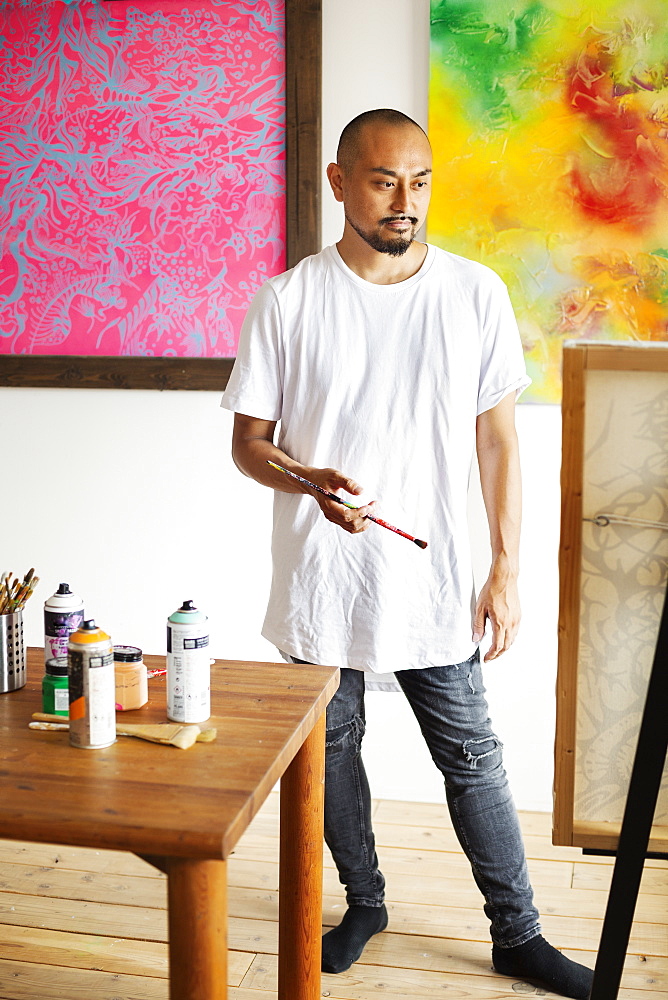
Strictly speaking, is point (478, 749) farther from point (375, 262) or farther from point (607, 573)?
point (375, 262)

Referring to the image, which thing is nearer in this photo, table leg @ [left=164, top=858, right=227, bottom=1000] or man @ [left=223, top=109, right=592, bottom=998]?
table leg @ [left=164, top=858, right=227, bottom=1000]

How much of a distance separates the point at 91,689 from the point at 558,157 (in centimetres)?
191

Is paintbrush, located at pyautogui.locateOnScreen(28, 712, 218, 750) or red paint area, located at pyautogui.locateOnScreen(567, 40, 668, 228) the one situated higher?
red paint area, located at pyautogui.locateOnScreen(567, 40, 668, 228)

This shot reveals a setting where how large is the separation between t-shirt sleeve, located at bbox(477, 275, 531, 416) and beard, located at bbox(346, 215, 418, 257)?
20cm

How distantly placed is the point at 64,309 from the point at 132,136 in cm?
52

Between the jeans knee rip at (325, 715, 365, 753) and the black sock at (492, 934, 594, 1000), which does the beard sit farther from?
the black sock at (492, 934, 594, 1000)

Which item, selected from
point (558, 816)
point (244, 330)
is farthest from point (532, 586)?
point (558, 816)

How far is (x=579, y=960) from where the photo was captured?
2109mm

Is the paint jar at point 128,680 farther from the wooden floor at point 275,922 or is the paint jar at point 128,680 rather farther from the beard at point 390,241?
the beard at point 390,241

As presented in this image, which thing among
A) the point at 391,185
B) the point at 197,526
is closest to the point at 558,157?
the point at 391,185

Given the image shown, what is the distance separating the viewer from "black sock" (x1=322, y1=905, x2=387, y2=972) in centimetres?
208

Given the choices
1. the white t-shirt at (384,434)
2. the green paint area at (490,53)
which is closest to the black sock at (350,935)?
the white t-shirt at (384,434)

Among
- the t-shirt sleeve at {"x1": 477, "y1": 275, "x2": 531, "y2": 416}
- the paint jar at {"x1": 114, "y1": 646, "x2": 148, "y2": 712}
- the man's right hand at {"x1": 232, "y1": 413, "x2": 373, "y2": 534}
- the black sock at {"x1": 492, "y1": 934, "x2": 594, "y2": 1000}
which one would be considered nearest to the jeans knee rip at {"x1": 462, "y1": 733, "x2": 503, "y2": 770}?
the black sock at {"x1": 492, "y1": 934, "x2": 594, "y2": 1000}

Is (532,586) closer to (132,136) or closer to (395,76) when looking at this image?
(395,76)
